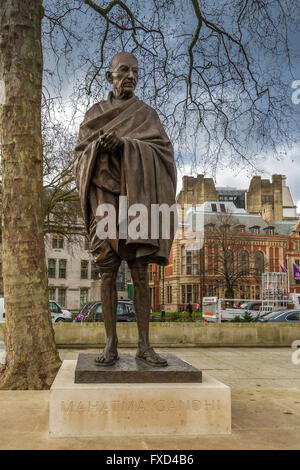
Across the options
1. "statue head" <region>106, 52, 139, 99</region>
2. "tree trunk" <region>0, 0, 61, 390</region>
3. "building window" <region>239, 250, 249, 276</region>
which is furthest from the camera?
"building window" <region>239, 250, 249, 276</region>

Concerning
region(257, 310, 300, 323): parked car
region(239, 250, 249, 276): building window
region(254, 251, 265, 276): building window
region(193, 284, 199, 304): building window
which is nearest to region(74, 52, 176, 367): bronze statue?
region(257, 310, 300, 323): parked car

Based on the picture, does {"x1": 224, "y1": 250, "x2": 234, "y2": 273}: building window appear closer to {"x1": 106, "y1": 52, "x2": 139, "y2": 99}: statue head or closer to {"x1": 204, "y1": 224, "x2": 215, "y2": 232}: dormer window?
{"x1": 204, "y1": 224, "x2": 215, "y2": 232}: dormer window

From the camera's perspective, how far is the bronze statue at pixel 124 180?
3664 millimetres

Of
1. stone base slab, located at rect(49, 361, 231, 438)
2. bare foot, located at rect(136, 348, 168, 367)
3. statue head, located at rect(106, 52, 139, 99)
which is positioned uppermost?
statue head, located at rect(106, 52, 139, 99)

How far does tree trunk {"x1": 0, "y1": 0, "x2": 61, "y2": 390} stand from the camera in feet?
22.1

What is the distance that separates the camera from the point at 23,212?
6.93 metres

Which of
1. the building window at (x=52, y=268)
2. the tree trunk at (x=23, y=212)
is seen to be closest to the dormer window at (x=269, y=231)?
the building window at (x=52, y=268)

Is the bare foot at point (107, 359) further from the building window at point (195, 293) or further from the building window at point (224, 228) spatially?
the building window at point (195, 293)

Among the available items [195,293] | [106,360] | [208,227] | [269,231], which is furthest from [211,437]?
[269,231]

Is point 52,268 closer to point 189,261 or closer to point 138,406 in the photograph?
point 189,261

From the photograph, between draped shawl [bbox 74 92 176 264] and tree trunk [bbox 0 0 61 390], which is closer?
draped shawl [bbox 74 92 176 264]

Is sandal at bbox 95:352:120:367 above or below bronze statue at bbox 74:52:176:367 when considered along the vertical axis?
below

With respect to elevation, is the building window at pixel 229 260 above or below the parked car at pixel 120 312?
above
